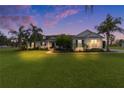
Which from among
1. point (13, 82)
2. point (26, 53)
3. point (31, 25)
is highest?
point (31, 25)

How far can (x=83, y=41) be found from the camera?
241 inches

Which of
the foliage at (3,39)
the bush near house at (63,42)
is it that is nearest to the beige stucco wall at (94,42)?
the bush near house at (63,42)

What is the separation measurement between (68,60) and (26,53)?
67 cm

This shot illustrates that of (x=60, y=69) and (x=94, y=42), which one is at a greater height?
(x=94, y=42)

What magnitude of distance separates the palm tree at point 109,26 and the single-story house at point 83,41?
0.10 m

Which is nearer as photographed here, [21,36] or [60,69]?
[60,69]

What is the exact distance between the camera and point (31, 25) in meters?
6.09

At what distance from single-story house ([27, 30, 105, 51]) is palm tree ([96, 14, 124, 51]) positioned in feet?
0.32

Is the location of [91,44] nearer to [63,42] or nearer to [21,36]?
[63,42]

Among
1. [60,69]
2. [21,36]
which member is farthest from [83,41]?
[21,36]

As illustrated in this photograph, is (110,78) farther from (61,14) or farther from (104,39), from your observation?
(61,14)

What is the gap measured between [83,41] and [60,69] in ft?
1.82

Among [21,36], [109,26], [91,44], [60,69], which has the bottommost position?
[60,69]
